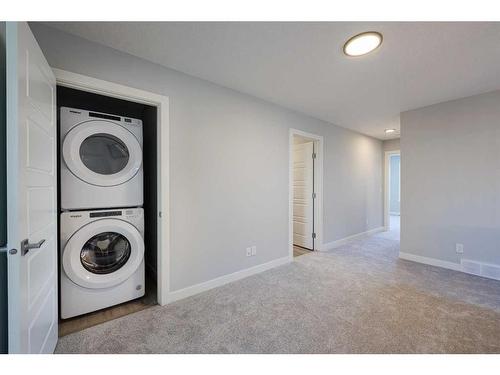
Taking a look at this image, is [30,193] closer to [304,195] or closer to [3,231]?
[3,231]

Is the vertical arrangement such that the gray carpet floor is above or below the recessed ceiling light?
below

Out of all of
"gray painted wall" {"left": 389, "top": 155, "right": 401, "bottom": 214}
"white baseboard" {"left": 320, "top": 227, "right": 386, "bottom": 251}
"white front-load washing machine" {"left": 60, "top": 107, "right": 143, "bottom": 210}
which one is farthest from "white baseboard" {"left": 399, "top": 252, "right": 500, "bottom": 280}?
"gray painted wall" {"left": 389, "top": 155, "right": 401, "bottom": 214}

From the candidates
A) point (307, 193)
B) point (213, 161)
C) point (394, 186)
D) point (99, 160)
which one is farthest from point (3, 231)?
point (394, 186)

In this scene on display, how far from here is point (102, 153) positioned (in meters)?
1.96

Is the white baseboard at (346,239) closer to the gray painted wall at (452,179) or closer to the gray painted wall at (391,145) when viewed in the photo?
the gray painted wall at (452,179)

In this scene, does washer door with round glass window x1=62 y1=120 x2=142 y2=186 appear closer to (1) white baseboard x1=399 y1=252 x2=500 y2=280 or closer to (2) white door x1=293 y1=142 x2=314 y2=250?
(2) white door x1=293 y1=142 x2=314 y2=250

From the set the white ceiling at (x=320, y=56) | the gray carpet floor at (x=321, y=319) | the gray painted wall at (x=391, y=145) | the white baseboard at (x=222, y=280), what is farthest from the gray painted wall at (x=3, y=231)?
the gray painted wall at (x=391, y=145)

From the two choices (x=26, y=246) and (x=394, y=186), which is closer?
(x=26, y=246)

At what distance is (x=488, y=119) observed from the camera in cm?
264

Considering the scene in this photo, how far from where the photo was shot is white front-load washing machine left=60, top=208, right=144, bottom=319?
1.75m

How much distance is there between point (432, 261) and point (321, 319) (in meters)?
2.40

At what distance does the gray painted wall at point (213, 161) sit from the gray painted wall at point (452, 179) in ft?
5.26

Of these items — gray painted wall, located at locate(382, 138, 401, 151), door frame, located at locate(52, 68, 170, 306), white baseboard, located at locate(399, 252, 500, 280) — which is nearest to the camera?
door frame, located at locate(52, 68, 170, 306)

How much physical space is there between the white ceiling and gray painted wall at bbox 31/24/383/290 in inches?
4.9
